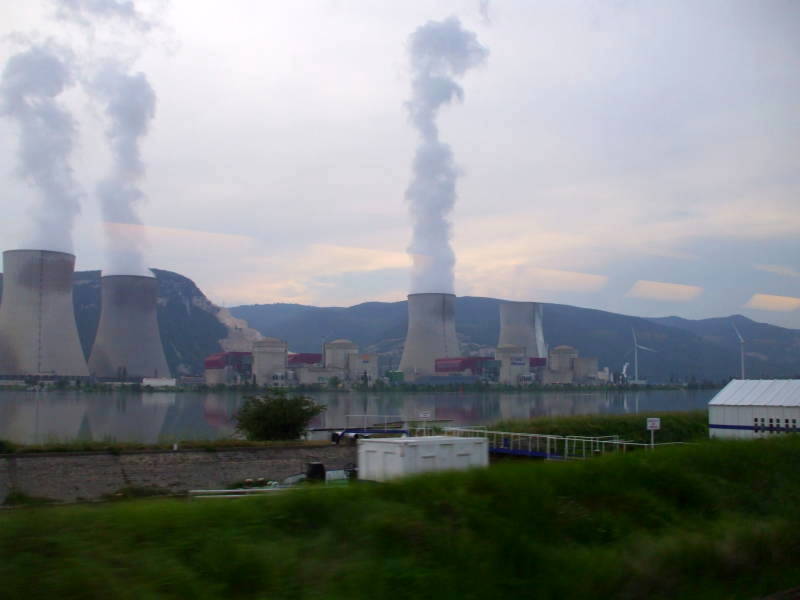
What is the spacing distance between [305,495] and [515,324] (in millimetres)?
75728

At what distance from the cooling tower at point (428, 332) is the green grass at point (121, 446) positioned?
40.2 m

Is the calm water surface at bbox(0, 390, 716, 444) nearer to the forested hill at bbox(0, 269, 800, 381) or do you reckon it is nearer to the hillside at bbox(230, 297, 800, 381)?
the forested hill at bbox(0, 269, 800, 381)

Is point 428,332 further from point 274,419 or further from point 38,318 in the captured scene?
point 274,419

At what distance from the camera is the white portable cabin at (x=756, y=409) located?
1452 centimetres

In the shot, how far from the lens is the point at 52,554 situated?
2984 mm

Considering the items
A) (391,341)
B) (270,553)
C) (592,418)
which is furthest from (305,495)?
(391,341)

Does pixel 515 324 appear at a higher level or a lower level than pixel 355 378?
higher

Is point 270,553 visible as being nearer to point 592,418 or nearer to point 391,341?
point 592,418

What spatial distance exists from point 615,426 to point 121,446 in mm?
12693

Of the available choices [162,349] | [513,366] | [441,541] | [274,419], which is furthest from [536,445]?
[513,366]

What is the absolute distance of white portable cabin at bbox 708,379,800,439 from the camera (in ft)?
47.6

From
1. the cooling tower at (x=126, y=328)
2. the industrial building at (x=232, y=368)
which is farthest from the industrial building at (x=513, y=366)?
the cooling tower at (x=126, y=328)

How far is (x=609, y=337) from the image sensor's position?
155500mm

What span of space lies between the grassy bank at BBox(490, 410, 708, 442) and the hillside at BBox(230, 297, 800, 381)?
301 ft
